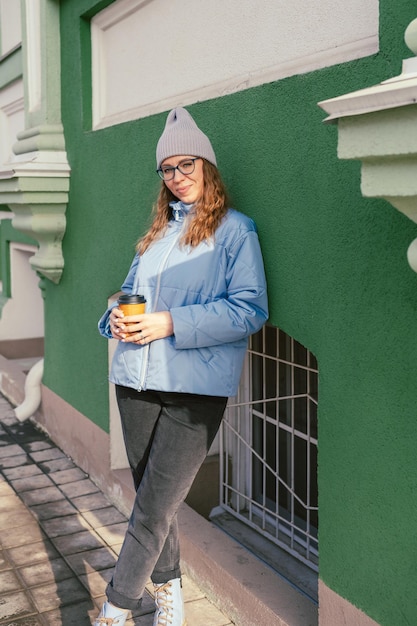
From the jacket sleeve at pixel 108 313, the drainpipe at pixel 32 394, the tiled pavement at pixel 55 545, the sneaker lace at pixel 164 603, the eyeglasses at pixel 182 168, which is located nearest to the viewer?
the eyeglasses at pixel 182 168

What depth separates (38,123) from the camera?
5.79 m

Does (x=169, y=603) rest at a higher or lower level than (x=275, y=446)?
lower

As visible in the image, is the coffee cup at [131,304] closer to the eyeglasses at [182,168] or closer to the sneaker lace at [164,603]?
the eyeglasses at [182,168]

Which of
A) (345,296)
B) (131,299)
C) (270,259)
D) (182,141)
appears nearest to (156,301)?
(131,299)

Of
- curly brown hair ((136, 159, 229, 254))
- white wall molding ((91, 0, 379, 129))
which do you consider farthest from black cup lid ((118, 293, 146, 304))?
white wall molding ((91, 0, 379, 129))

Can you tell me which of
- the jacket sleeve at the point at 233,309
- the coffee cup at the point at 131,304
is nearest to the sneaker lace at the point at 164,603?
the jacket sleeve at the point at 233,309

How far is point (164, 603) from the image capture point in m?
3.23

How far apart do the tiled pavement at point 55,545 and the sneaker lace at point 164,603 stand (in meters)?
0.34

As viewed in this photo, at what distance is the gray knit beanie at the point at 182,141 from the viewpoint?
9.86 ft

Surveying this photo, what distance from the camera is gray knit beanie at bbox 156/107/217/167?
3.00 metres

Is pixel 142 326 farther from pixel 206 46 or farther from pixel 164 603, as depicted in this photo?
pixel 206 46

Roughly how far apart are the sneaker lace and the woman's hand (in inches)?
44.3

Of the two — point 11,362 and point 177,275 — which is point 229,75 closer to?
point 177,275

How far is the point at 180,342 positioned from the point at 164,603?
47.4 inches
